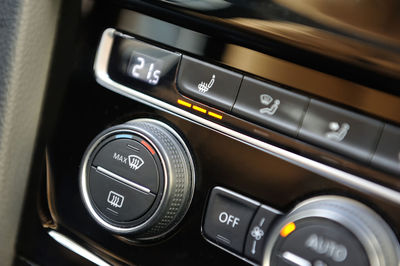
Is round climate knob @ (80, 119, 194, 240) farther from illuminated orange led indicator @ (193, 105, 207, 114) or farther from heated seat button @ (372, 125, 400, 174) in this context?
heated seat button @ (372, 125, 400, 174)

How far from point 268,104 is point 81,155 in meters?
0.26

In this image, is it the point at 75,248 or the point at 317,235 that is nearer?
the point at 317,235

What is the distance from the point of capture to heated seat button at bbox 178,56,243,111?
0.53m

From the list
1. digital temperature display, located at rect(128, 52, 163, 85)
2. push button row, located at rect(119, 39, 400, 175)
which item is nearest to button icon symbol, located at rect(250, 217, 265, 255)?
push button row, located at rect(119, 39, 400, 175)

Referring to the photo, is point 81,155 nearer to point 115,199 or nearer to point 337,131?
point 115,199

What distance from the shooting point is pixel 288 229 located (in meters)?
0.47

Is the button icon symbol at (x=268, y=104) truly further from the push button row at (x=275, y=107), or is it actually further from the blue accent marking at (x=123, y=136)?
the blue accent marking at (x=123, y=136)

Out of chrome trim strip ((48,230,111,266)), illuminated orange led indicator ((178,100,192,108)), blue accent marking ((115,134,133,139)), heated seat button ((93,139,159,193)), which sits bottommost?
chrome trim strip ((48,230,111,266))

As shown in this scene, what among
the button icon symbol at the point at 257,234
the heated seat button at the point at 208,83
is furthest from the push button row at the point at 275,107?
the button icon symbol at the point at 257,234

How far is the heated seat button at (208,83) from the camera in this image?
20.7 inches

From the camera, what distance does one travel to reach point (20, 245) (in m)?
0.67

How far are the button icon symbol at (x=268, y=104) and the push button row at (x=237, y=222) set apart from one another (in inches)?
3.9

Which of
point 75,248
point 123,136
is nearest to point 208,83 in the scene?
point 123,136

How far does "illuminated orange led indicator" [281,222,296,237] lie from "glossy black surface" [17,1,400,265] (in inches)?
1.6
